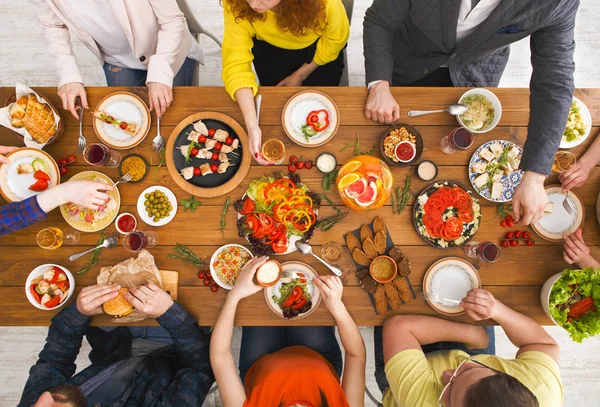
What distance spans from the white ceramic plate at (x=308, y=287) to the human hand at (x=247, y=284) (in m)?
0.08

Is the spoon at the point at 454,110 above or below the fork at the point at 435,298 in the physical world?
above

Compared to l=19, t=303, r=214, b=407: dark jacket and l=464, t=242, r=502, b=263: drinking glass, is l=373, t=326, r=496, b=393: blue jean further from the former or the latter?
l=19, t=303, r=214, b=407: dark jacket

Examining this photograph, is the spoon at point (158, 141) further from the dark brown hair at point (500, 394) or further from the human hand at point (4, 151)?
the dark brown hair at point (500, 394)

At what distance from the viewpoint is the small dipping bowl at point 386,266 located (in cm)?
164

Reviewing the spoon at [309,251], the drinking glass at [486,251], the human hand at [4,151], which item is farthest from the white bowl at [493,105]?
the human hand at [4,151]

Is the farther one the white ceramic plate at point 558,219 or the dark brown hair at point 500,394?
the white ceramic plate at point 558,219

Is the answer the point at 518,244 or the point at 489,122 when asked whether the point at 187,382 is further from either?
the point at 489,122

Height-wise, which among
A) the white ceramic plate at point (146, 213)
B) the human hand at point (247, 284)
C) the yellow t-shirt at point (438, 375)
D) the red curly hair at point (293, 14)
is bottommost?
the yellow t-shirt at point (438, 375)

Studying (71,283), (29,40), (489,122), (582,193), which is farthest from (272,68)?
(29,40)

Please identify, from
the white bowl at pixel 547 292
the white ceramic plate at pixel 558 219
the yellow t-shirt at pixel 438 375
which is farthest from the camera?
the white ceramic plate at pixel 558 219

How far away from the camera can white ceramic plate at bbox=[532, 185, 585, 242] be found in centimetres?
169

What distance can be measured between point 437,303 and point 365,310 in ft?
1.12

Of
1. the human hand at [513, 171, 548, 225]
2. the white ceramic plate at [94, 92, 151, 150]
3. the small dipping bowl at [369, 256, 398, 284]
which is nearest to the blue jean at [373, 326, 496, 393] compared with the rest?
the small dipping bowl at [369, 256, 398, 284]

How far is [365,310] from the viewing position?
1679 millimetres
